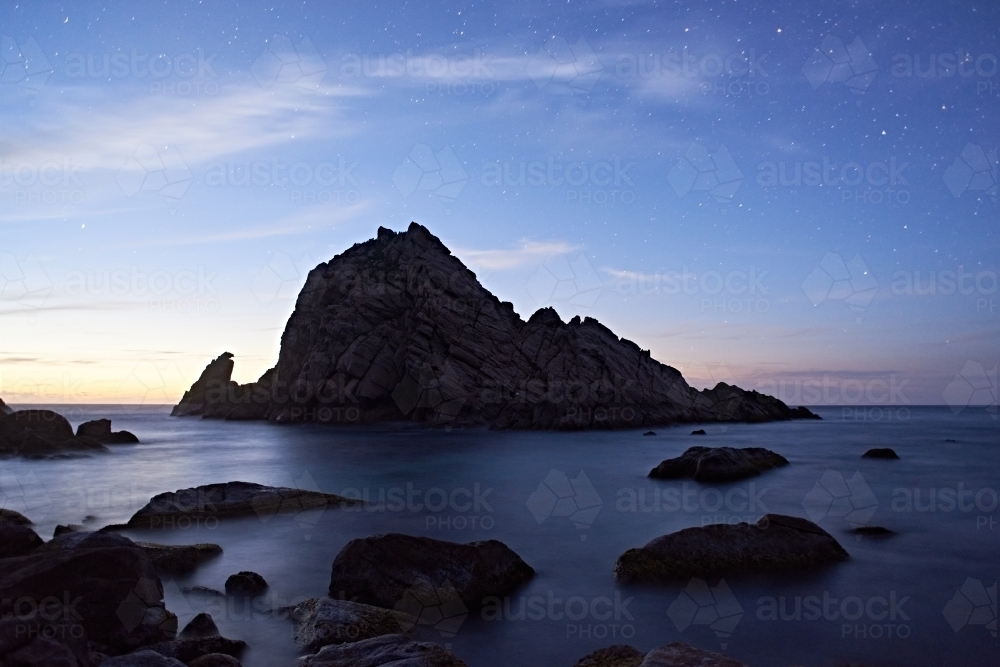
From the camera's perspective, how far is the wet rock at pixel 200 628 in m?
9.38

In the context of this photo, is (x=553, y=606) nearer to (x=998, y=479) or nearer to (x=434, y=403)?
(x=998, y=479)

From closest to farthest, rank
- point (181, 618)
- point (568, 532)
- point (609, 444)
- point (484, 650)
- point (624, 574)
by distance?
1. point (484, 650)
2. point (181, 618)
3. point (624, 574)
4. point (568, 532)
5. point (609, 444)

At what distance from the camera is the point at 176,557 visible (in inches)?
536

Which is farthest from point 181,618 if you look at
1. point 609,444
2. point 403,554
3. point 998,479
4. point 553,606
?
point 609,444

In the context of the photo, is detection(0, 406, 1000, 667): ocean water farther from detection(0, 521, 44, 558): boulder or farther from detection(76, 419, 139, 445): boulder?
detection(76, 419, 139, 445): boulder

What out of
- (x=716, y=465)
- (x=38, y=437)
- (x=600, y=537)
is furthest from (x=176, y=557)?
(x=38, y=437)

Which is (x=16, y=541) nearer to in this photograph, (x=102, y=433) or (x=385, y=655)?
(x=385, y=655)

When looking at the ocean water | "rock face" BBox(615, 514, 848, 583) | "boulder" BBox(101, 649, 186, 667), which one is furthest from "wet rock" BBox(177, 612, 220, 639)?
"rock face" BBox(615, 514, 848, 583)

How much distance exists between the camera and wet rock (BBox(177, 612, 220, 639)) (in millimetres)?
9375

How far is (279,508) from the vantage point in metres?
20.7

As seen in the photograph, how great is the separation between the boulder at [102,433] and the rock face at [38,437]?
225 inches

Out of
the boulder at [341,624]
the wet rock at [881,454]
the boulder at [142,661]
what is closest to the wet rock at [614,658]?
the boulder at [341,624]

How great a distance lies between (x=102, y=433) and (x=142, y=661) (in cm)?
5677

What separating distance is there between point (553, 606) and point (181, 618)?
20.3ft
